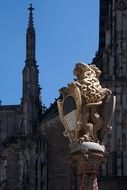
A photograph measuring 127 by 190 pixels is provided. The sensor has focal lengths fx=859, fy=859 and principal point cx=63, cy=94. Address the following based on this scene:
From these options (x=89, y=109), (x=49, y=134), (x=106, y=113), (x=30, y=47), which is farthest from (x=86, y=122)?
(x=30, y=47)

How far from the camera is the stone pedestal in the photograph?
9367mm

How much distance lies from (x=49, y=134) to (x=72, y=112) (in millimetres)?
56599

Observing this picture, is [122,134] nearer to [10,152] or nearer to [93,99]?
[10,152]

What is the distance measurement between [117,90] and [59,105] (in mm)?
49199

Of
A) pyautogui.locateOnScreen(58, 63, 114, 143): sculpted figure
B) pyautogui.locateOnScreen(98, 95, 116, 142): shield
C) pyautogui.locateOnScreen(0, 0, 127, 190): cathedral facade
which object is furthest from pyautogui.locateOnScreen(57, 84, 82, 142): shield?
pyautogui.locateOnScreen(0, 0, 127, 190): cathedral facade

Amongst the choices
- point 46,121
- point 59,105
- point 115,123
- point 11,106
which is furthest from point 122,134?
point 59,105

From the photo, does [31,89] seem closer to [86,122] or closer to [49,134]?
[49,134]

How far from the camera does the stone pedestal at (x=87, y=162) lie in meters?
9.37

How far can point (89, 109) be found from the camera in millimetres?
9516

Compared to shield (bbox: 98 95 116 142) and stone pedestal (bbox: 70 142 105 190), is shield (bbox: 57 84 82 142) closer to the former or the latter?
stone pedestal (bbox: 70 142 105 190)

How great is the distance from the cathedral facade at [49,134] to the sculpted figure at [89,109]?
44.9 m

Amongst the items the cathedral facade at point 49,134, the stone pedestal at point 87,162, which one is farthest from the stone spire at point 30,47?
the stone pedestal at point 87,162

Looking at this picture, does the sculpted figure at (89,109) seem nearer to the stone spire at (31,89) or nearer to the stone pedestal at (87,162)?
the stone pedestal at (87,162)

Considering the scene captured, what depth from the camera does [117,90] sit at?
193ft
